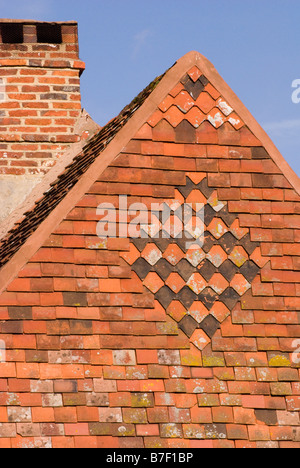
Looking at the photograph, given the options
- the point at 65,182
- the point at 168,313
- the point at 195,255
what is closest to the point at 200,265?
the point at 195,255

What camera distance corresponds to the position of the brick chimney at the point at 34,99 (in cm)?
1031

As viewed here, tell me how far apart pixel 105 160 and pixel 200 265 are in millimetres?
1131

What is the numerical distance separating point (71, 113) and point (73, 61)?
655 mm

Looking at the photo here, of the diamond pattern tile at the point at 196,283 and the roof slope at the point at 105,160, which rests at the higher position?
the roof slope at the point at 105,160

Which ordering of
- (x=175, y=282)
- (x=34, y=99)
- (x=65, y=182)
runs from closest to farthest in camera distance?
(x=175, y=282)
(x=65, y=182)
(x=34, y=99)

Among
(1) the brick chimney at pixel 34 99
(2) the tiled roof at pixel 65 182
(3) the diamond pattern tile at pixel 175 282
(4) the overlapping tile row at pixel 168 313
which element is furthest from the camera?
(1) the brick chimney at pixel 34 99

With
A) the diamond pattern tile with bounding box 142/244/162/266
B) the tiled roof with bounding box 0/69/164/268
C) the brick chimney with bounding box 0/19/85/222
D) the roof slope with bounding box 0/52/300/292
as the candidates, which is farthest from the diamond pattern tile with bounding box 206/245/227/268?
the brick chimney with bounding box 0/19/85/222

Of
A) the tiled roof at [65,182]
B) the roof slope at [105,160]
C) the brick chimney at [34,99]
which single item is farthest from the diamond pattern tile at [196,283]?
the brick chimney at [34,99]

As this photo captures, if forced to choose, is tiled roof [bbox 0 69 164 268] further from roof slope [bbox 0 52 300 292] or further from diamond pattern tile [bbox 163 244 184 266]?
diamond pattern tile [bbox 163 244 184 266]

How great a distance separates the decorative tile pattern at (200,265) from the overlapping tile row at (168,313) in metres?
0.01

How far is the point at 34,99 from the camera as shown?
34.8 ft

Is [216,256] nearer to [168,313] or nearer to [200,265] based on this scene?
[200,265]

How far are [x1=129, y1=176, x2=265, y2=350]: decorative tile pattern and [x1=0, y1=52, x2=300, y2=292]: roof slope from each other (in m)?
0.61

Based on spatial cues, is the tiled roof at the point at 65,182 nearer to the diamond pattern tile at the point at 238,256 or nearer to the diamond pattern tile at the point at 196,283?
the diamond pattern tile at the point at 196,283
